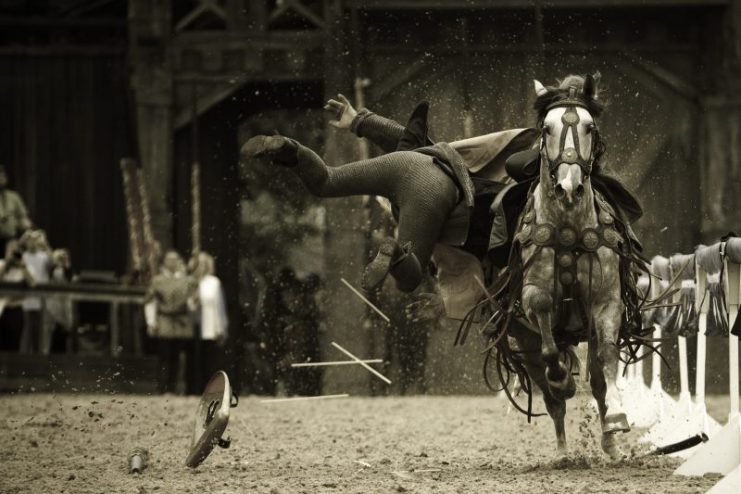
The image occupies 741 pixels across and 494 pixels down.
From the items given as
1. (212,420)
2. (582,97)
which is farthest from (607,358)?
(212,420)

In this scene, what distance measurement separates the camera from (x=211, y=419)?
34.0ft

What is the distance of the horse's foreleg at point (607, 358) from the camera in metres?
9.41

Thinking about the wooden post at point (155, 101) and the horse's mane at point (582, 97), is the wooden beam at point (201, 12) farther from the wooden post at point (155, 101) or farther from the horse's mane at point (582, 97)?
the horse's mane at point (582, 97)

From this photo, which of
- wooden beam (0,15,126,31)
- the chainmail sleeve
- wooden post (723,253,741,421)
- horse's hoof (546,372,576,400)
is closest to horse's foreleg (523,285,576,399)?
horse's hoof (546,372,576,400)

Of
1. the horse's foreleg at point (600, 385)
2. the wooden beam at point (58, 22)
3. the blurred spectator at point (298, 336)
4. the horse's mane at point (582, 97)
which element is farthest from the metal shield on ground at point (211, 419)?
the wooden beam at point (58, 22)

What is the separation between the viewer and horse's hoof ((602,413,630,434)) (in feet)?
30.5

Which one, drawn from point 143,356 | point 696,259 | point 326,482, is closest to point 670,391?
point 143,356

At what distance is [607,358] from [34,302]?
11.1 m

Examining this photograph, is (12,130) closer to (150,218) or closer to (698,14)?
(150,218)

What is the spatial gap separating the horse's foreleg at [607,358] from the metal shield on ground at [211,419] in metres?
2.30

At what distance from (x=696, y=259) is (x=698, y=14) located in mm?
9824

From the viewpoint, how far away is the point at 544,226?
952 cm

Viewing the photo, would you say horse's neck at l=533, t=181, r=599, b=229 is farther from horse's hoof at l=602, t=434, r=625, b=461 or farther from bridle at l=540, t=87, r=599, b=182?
horse's hoof at l=602, t=434, r=625, b=461

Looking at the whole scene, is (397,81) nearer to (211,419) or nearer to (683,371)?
(683,371)
